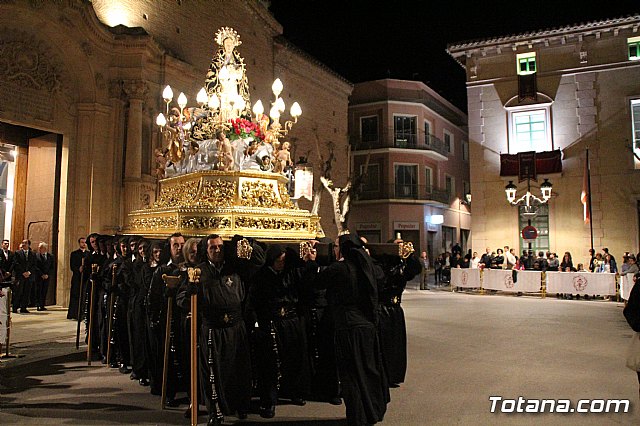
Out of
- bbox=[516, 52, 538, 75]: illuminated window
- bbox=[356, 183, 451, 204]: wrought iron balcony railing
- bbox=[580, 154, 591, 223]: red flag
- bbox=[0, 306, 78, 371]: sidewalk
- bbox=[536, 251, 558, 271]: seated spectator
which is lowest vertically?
bbox=[0, 306, 78, 371]: sidewalk

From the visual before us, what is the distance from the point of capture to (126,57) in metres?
12.1

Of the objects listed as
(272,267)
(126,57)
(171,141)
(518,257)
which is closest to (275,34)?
(126,57)

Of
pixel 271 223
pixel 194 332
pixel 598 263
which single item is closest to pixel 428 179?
pixel 598 263

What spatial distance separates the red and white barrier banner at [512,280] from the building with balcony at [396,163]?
1211 centimetres

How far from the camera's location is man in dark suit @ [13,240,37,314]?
410 inches

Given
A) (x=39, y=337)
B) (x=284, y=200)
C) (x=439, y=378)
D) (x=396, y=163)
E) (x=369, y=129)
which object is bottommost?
(x=439, y=378)

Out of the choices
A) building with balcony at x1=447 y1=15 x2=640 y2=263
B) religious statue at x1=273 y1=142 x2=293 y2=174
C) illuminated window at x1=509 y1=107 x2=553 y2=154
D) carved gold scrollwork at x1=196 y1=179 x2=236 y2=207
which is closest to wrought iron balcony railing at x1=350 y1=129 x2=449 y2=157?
building with balcony at x1=447 y1=15 x2=640 y2=263

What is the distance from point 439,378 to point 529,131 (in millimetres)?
15798

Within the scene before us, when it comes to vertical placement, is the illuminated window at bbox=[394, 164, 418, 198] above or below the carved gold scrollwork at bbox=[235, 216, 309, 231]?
above

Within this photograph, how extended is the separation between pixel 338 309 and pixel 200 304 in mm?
1200

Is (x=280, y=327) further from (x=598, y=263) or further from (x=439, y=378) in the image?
(x=598, y=263)

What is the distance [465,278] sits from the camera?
18.1 meters

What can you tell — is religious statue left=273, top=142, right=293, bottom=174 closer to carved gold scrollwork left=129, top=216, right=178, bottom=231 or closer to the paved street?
carved gold scrollwork left=129, top=216, right=178, bottom=231

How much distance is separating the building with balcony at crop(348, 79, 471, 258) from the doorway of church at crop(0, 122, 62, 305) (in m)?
19.3
